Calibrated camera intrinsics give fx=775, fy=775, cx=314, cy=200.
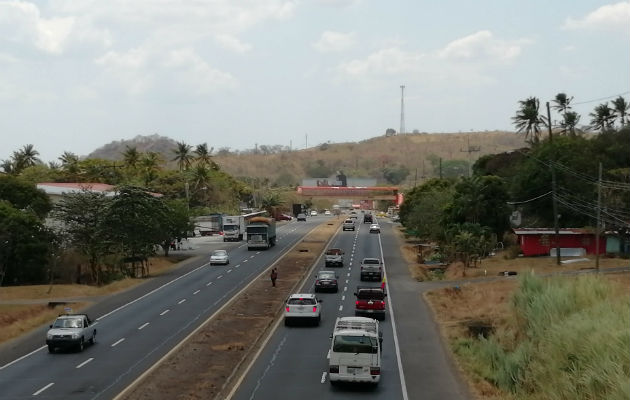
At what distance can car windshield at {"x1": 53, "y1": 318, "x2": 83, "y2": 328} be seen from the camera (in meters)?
35.6

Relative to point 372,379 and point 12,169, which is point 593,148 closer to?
point 372,379

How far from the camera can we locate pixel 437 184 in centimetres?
11862

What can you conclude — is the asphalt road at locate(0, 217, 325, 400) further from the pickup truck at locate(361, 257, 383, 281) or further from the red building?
the red building

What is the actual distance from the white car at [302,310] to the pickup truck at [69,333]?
33.9 ft

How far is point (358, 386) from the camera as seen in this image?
2761 cm

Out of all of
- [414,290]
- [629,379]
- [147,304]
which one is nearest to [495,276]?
[414,290]

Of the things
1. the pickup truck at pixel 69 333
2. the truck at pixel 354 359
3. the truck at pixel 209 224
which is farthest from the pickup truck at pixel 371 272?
the truck at pixel 209 224

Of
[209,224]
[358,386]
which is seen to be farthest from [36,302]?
[209,224]

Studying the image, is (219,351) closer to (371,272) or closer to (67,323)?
(67,323)

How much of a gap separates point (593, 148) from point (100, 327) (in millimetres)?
62114

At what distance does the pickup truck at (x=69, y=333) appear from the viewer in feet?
114

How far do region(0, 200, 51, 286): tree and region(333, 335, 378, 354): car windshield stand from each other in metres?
45.1

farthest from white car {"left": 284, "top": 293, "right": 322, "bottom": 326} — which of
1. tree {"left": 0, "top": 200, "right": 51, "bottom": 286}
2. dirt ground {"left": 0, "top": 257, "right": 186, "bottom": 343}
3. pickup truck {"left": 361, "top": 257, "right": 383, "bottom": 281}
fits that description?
tree {"left": 0, "top": 200, "right": 51, "bottom": 286}

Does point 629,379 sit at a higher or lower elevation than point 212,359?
higher
